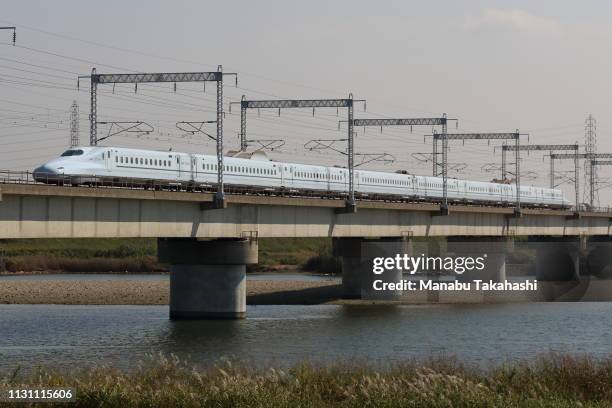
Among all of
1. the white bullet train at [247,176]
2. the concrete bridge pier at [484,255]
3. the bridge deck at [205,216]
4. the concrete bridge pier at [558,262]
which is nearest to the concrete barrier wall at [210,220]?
the bridge deck at [205,216]

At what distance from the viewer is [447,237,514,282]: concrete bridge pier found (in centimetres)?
10850

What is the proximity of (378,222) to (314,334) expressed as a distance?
81.1 feet

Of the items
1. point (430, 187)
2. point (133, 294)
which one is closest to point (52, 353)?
point (133, 294)

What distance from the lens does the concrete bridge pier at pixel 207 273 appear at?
7219 cm

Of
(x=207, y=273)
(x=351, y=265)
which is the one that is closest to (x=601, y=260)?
(x=351, y=265)

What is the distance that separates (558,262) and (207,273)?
70.7m

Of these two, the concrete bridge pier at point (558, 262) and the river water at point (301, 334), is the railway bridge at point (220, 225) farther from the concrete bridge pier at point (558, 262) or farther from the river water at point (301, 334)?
the concrete bridge pier at point (558, 262)

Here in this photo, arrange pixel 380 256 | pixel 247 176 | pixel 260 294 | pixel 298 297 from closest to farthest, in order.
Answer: pixel 247 176, pixel 380 256, pixel 298 297, pixel 260 294

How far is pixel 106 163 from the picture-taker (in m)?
66.8

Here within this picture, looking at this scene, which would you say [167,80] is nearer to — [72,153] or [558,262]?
[72,153]

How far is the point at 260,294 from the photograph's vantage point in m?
99.1

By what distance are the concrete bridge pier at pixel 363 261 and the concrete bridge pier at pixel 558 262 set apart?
135 ft

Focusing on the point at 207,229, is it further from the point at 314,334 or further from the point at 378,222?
the point at 378,222

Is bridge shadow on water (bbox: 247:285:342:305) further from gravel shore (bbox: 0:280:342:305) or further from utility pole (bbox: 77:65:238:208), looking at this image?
utility pole (bbox: 77:65:238:208)
